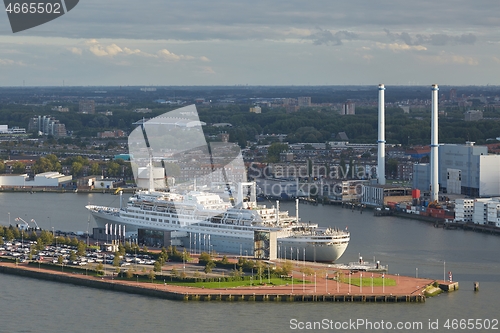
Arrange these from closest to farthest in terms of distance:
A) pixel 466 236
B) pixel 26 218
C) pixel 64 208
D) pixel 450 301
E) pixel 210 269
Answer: pixel 450 301 < pixel 210 269 < pixel 466 236 < pixel 26 218 < pixel 64 208

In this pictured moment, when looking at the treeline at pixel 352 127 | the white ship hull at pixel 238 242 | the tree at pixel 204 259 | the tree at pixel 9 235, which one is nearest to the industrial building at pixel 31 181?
the white ship hull at pixel 238 242

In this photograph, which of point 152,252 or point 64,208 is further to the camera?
point 64,208

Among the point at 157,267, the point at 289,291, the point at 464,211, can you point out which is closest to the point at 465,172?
the point at 464,211

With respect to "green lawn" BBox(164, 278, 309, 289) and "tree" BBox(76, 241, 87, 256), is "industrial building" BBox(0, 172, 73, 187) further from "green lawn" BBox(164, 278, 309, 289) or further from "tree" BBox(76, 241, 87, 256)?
"green lawn" BBox(164, 278, 309, 289)

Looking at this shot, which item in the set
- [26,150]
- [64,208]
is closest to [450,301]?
[64,208]

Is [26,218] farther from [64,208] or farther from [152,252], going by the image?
[152,252]

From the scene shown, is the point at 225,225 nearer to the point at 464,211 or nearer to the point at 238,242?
the point at 238,242

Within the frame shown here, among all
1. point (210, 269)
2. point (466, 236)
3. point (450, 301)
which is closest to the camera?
point (450, 301)
